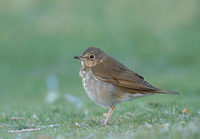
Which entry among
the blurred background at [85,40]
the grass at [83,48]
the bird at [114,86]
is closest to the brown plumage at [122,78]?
the bird at [114,86]

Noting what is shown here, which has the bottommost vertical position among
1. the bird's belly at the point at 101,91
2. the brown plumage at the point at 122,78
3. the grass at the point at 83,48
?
the bird's belly at the point at 101,91

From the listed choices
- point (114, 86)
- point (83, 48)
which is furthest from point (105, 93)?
point (83, 48)

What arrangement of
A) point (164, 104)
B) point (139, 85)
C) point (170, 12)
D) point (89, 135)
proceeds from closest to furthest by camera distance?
point (89, 135) → point (139, 85) → point (164, 104) → point (170, 12)

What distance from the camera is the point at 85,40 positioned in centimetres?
1945

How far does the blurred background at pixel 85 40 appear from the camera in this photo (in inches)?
608

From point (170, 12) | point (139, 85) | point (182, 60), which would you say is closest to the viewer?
point (139, 85)

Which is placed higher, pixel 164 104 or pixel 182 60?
pixel 182 60

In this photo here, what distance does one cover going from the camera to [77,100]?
432 inches

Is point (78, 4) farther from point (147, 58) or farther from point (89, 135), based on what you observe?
point (89, 135)

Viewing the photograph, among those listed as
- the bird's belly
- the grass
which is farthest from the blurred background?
the bird's belly

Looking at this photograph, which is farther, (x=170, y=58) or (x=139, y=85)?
(x=170, y=58)

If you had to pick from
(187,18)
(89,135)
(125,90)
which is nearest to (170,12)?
(187,18)

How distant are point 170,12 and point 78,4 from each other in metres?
4.96

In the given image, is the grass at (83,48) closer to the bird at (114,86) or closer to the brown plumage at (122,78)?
the bird at (114,86)
